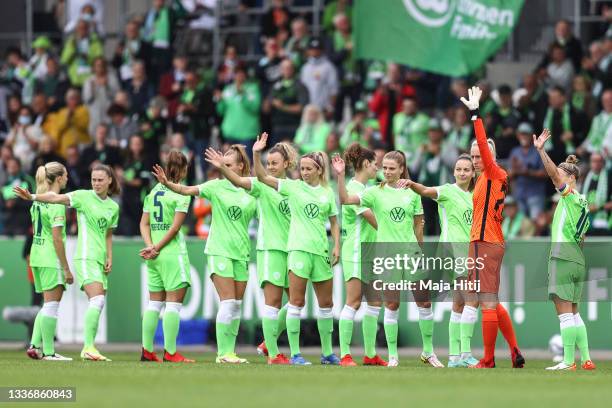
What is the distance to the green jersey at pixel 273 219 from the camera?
55.8ft

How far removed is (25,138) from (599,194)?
10664 millimetres

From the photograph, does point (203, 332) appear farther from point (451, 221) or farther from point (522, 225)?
point (451, 221)

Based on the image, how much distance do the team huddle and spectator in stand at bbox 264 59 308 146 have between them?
327 inches

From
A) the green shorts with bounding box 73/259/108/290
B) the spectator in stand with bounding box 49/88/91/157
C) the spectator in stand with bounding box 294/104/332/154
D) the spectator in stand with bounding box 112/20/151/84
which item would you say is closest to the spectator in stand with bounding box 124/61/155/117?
the spectator in stand with bounding box 112/20/151/84

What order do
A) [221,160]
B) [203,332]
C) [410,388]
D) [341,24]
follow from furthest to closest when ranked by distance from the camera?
[341,24], [203,332], [221,160], [410,388]

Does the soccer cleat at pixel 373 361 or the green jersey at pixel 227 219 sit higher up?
the green jersey at pixel 227 219

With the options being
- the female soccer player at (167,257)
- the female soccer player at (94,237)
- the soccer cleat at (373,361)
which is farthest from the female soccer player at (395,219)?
the female soccer player at (94,237)

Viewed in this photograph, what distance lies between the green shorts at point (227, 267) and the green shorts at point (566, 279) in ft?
11.0

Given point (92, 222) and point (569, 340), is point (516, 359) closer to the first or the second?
point (569, 340)

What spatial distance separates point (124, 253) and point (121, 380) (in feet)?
28.8

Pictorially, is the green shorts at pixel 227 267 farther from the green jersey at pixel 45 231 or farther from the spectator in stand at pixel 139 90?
the spectator in stand at pixel 139 90

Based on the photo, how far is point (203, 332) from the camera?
2212 cm

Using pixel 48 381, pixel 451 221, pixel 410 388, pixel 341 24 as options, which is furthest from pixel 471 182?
pixel 341 24

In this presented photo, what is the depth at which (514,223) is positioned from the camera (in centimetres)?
2262
